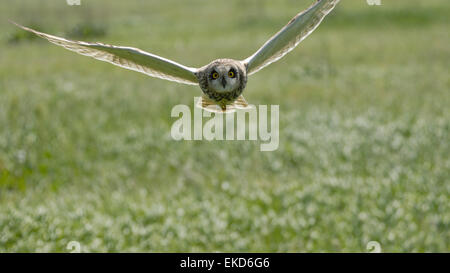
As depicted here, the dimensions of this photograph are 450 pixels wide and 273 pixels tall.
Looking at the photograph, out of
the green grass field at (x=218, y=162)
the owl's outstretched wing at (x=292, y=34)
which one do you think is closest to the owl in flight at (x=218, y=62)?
the owl's outstretched wing at (x=292, y=34)

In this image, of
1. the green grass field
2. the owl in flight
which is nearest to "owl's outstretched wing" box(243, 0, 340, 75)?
the owl in flight

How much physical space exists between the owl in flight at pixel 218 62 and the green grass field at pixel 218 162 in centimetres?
35

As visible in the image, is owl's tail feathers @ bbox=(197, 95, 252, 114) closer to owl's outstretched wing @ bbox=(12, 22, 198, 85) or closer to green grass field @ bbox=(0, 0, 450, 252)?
owl's outstretched wing @ bbox=(12, 22, 198, 85)

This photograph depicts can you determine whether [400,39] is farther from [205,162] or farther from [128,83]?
[205,162]

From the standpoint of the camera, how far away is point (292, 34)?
0.75 m

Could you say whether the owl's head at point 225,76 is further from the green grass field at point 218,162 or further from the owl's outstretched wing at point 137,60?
the green grass field at point 218,162

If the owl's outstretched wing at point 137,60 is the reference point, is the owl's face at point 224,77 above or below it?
below

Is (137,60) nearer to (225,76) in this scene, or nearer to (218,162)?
(225,76)

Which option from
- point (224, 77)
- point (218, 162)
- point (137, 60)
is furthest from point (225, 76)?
point (218, 162)

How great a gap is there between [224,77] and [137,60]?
0.43 ft

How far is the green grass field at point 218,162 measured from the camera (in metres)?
5.83

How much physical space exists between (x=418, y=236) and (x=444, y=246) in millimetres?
296

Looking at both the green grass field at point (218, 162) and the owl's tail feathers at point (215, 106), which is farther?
the green grass field at point (218, 162)

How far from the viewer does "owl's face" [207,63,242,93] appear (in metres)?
0.67
